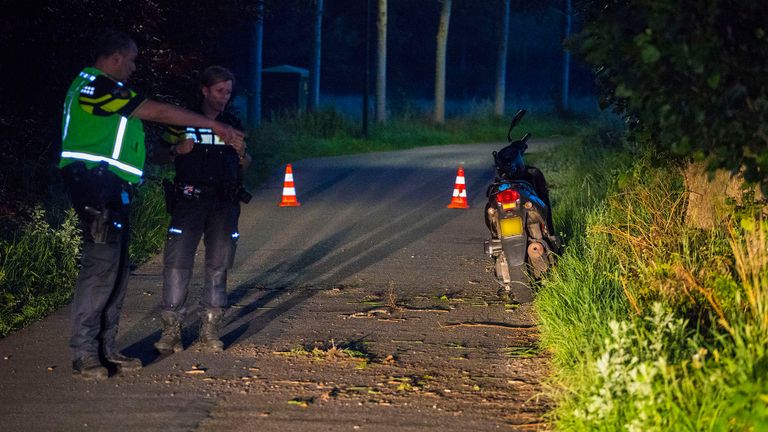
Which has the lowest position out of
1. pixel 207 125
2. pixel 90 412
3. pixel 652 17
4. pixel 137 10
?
pixel 90 412

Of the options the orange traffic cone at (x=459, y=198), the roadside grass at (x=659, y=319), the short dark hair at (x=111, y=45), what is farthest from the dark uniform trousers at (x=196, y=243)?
the orange traffic cone at (x=459, y=198)

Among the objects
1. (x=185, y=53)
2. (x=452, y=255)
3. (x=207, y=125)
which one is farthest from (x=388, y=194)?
(x=207, y=125)

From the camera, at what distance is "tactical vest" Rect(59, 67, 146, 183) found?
6023 mm

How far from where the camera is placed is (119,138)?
20.1 ft

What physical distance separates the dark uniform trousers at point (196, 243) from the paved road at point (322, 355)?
1.10 feet

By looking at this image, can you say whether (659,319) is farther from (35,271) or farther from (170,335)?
(35,271)

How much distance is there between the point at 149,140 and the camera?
13148mm

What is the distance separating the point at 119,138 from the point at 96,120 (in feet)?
0.52

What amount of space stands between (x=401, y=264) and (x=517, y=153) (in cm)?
211

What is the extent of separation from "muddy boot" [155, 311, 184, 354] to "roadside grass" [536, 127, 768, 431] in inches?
87.3

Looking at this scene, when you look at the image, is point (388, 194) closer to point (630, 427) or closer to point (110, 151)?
point (110, 151)

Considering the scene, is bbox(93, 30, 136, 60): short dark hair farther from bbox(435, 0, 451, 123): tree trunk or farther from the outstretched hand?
bbox(435, 0, 451, 123): tree trunk

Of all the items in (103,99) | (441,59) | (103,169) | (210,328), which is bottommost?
(210,328)

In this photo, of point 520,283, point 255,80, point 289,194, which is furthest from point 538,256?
point 255,80
